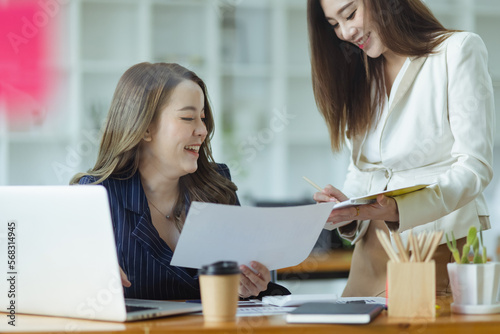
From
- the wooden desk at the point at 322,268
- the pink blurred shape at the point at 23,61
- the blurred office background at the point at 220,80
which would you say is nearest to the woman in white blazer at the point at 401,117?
the wooden desk at the point at 322,268

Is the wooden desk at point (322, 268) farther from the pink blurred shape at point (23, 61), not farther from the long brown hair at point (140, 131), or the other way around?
the pink blurred shape at point (23, 61)

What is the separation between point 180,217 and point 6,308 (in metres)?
0.65

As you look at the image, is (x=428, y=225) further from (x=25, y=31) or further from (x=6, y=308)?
(x=25, y=31)

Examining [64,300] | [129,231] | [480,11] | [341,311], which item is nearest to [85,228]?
[64,300]

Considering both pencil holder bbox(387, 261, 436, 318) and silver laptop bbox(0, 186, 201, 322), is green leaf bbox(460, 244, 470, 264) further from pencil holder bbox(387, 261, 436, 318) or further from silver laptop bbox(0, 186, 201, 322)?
silver laptop bbox(0, 186, 201, 322)

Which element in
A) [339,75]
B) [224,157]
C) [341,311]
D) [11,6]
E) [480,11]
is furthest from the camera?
[480,11]

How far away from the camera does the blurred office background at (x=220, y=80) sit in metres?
3.87

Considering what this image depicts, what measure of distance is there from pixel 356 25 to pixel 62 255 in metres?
1.04

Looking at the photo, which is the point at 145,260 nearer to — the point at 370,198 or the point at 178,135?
the point at 178,135

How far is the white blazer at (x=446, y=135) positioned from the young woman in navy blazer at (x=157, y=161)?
0.50 meters

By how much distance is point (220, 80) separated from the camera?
4148mm

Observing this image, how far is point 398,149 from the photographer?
1.64 metres

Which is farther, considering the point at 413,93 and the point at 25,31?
the point at 25,31

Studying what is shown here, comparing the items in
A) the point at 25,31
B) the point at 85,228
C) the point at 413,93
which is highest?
the point at 25,31
